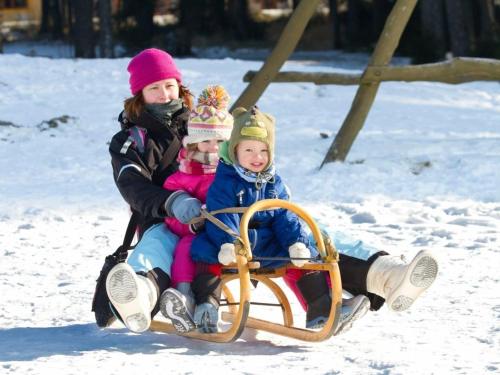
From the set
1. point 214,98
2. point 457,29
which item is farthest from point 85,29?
point 214,98

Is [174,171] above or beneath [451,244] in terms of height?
above

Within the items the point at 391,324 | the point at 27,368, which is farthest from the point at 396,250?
the point at 27,368

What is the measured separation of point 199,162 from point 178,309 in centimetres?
73

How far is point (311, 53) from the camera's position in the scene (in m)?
29.0

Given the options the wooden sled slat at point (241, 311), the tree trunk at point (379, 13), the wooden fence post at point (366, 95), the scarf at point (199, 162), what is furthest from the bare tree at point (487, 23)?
the wooden sled slat at point (241, 311)

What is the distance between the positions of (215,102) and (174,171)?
436mm

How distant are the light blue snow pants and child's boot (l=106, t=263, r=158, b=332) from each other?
22cm

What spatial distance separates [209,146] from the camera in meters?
5.12

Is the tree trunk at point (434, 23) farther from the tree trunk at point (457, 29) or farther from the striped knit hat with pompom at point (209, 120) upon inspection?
the striped knit hat with pompom at point (209, 120)

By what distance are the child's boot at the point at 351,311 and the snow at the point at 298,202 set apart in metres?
0.10

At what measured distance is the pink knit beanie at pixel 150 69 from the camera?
17.8ft

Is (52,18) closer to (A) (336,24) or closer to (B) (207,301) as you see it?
(A) (336,24)

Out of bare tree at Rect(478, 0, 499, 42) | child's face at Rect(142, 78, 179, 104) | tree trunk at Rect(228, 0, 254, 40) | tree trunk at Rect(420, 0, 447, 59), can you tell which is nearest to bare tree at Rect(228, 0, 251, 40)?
tree trunk at Rect(228, 0, 254, 40)

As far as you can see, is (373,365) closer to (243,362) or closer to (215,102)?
(243,362)
